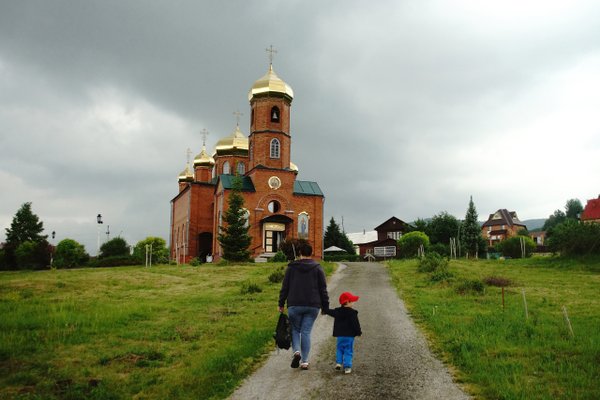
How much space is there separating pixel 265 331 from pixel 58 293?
8715 mm

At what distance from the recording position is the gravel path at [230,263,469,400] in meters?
6.79

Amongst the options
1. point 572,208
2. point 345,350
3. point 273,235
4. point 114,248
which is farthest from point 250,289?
point 572,208

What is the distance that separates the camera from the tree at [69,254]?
159 ft

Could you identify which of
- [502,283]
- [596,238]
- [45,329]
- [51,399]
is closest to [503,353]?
[51,399]

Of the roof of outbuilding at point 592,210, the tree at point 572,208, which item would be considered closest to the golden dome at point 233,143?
the roof of outbuilding at point 592,210

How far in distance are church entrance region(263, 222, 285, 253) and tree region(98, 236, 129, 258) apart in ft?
79.4

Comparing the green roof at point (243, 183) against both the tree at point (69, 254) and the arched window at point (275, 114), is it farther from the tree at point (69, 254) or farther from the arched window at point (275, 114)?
the tree at point (69, 254)

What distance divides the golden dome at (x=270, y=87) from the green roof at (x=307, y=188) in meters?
6.64

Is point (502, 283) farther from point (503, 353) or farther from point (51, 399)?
point (51, 399)

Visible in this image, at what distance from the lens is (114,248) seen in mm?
57406

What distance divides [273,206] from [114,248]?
25.3 meters

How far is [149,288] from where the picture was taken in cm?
1995

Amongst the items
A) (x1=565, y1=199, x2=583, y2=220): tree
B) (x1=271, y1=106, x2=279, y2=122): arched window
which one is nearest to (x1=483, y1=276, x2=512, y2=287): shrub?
(x1=271, y1=106, x2=279, y2=122): arched window

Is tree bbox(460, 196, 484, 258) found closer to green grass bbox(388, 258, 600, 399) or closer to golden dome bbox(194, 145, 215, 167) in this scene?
golden dome bbox(194, 145, 215, 167)
